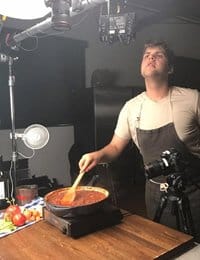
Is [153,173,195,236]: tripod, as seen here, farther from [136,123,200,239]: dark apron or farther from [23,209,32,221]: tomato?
[23,209,32,221]: tomato

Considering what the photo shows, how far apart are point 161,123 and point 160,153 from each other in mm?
172

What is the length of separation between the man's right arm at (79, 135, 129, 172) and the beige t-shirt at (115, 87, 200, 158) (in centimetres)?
5

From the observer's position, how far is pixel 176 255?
3.35 ft

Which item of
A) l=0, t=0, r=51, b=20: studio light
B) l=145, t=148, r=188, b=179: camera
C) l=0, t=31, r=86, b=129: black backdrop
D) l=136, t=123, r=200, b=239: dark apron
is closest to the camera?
l=0, t=0, r=51, b=20: studio light

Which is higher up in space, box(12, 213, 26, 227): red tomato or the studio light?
the studio light

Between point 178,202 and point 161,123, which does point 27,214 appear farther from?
point 161,123

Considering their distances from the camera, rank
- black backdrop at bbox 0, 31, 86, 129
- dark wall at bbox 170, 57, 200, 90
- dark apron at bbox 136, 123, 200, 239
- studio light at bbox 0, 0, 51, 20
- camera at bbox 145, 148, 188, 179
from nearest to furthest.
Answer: studio light at bbox 0, 0, 51, 20, camera at bbox 145, 148, 188, 179, dark apron at bbox 136, 123, 200, 239, black backdrop at bbox 0, 31, 86, 129, dark wall at bbox 170, 57, 200, 90

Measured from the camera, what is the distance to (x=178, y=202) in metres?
1.45

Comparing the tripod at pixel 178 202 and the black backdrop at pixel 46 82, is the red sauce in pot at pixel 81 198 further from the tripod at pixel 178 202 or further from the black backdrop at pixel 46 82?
the black backdrop at pixel 46 82

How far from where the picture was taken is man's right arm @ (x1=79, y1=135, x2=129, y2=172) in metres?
1.40

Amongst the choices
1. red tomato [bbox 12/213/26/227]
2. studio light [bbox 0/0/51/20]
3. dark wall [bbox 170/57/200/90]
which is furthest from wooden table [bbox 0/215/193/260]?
dark wall [bbox 170/57/200/90]

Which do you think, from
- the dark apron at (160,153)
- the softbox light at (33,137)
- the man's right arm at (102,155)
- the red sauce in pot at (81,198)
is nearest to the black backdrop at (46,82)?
the softbox light at (33,137)

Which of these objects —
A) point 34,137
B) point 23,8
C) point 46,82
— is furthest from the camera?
point 46,82

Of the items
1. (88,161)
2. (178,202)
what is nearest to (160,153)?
(178,202)
